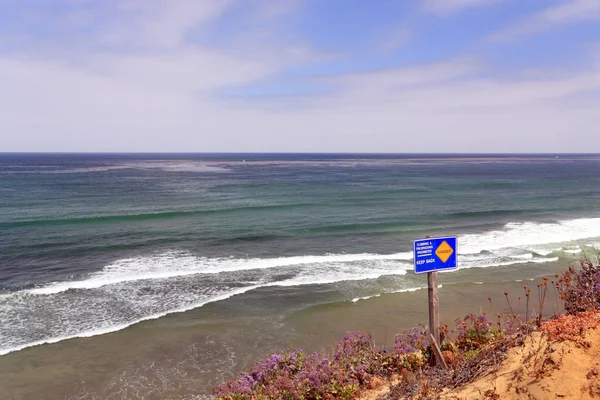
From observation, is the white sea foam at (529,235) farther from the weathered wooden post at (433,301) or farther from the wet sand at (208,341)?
the weathered wooden post at (433,301)

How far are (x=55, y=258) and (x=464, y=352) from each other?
18768 millimetres

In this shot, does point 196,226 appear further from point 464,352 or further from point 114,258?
point 464,352

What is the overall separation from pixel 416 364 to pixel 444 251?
2.16m

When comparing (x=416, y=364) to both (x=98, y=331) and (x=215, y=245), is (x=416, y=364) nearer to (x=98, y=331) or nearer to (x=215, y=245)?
(x=98, y=331)

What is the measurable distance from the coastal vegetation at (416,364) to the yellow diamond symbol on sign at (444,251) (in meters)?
0.97

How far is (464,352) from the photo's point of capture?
723 centimetres

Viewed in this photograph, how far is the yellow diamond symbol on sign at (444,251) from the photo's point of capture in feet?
20.6

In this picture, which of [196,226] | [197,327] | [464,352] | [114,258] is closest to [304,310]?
[197,327]

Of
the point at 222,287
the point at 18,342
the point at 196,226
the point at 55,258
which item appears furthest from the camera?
the point at 196,226

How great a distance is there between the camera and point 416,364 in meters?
7.02

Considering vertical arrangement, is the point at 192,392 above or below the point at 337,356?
below

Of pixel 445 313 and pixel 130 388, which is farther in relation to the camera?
pixel 445 313

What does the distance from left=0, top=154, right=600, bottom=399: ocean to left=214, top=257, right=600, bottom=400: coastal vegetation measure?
2.25 m

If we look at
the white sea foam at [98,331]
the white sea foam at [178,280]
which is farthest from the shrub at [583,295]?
the white sea foam at [98,331]
